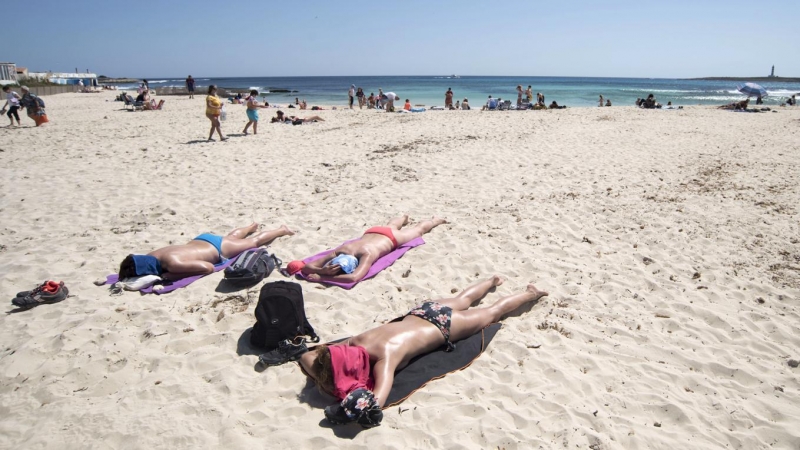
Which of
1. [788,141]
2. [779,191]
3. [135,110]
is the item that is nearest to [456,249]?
[779,191]

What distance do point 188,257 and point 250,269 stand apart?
0.89 metres

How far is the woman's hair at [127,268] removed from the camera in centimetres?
468

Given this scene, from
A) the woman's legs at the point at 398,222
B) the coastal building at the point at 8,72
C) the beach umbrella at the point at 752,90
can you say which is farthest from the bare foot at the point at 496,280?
the coastal building at the point at 8,72

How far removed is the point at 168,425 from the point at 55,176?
8.86 meters

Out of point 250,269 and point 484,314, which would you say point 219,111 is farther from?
point 484,314

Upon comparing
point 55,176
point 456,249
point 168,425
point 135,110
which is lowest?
point 168,425

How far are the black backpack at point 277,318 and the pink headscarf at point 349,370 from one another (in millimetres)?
761

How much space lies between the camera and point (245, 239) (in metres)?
5.90

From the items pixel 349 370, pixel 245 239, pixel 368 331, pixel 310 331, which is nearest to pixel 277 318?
pixel 310 331

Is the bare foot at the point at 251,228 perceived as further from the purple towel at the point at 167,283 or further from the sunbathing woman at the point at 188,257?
the purple towel at the point at 167,283

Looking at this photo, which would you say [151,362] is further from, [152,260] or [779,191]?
[779,191]

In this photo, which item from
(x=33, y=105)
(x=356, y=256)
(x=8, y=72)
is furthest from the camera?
(x=8, y=72)

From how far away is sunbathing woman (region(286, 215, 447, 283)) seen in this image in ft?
16.2

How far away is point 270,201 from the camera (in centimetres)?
769
